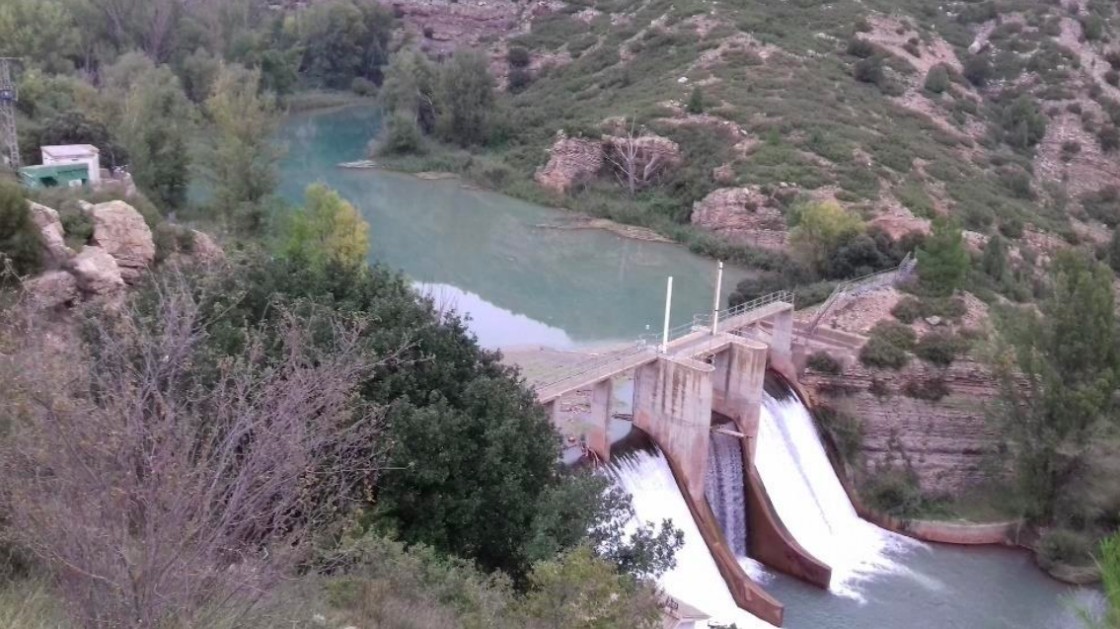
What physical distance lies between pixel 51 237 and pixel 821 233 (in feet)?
71.1

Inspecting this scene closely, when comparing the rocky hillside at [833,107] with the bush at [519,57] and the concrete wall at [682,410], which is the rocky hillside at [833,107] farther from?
the concrete wall at [682,410]

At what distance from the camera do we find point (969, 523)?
2141 cm

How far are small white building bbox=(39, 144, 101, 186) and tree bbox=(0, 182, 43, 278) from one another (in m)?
7.26

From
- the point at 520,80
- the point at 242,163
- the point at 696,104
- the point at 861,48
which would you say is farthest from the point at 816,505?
the point at 520,80

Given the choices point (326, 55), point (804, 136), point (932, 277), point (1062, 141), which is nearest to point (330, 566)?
point (932, 277)

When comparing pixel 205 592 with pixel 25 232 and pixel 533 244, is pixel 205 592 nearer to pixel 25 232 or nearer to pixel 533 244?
pixel 25 232

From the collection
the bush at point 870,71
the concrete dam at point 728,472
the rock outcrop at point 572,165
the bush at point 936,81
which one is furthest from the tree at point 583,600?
the bush at point 936,81

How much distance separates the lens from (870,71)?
46.7 metres

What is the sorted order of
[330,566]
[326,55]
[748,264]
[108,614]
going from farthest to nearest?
[326,55]
[748,264]
[330,566]
[108,614]

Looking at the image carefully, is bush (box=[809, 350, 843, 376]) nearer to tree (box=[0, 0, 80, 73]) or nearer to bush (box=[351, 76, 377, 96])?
tree (box=[0, 0, 80, 73])

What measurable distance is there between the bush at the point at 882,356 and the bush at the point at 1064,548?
17.0 feet

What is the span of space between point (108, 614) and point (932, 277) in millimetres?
25119

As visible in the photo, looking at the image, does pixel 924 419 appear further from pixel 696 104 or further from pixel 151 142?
pixel 696 104

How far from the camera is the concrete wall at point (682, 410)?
60.5 feet
